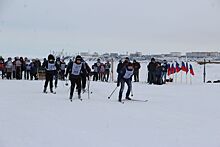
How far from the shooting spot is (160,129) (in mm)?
8453

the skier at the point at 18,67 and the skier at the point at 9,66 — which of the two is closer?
the skier at the point at 9,66

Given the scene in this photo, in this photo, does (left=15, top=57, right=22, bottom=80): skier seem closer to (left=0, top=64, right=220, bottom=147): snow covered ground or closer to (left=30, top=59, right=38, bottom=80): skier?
(left=30, top=59, right=38, bottom=80): skier

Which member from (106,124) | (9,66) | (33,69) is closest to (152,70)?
(33,69)

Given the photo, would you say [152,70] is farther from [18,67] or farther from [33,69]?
[18,67]

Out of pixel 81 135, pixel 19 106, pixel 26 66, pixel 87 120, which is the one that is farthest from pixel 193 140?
pixel 26 66

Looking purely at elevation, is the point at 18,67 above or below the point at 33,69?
above

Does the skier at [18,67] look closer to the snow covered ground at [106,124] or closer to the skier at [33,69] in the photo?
the skier at [33,69]

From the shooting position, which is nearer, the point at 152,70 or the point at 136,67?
the point at 152,70

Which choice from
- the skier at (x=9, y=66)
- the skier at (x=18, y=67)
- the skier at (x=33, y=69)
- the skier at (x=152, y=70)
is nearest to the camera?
the skier at (x=152, y=70)

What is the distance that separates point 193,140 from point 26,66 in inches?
754

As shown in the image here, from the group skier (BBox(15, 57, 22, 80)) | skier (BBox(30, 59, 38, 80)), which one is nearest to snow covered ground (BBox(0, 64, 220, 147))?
skier (BBox(15, 57, 22, 80))

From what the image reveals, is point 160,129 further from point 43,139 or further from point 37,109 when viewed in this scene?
point 37,109

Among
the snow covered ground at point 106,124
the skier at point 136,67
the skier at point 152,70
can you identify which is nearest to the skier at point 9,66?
the skier at point 136,67

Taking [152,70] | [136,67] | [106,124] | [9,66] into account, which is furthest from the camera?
[9,66]
